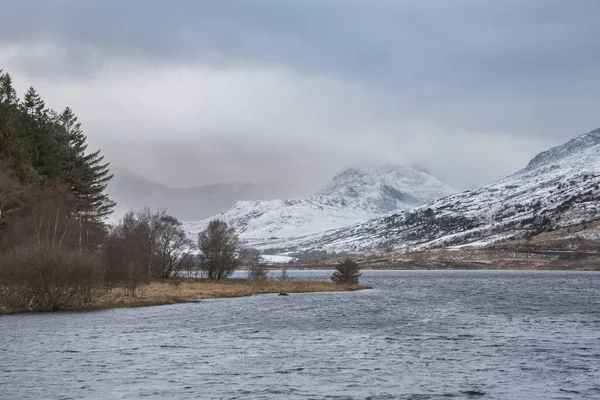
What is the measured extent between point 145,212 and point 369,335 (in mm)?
97521

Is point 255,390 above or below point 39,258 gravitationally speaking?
below

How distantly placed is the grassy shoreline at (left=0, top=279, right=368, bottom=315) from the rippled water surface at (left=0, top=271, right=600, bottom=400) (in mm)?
5971

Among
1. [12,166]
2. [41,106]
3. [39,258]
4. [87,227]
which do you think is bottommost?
[39,258]

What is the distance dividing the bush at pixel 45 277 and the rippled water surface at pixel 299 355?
16.2 ft

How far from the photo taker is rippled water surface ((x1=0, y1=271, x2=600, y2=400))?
37.4m

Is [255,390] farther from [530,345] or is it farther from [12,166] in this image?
[12,166]

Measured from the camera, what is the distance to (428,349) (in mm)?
53125

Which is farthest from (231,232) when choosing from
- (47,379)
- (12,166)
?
(47,379)

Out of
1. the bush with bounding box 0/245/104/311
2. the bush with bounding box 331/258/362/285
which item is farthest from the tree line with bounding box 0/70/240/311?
the bush with bounding box 331/258/362/285

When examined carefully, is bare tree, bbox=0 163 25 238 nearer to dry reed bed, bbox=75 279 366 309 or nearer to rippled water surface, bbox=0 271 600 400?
dry reed bed, bbox=75 279 366 309

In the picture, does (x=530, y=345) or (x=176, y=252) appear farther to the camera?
(x=176, y=252)

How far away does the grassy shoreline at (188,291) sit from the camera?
91106 mm

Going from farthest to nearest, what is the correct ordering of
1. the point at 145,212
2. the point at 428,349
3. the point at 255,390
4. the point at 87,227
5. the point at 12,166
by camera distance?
the point at 145,212
the point at 87,227
the point at 12,166
the point at 428,349
the point at 255,390

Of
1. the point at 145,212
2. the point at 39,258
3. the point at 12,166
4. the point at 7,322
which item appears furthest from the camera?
the point at 145,212
